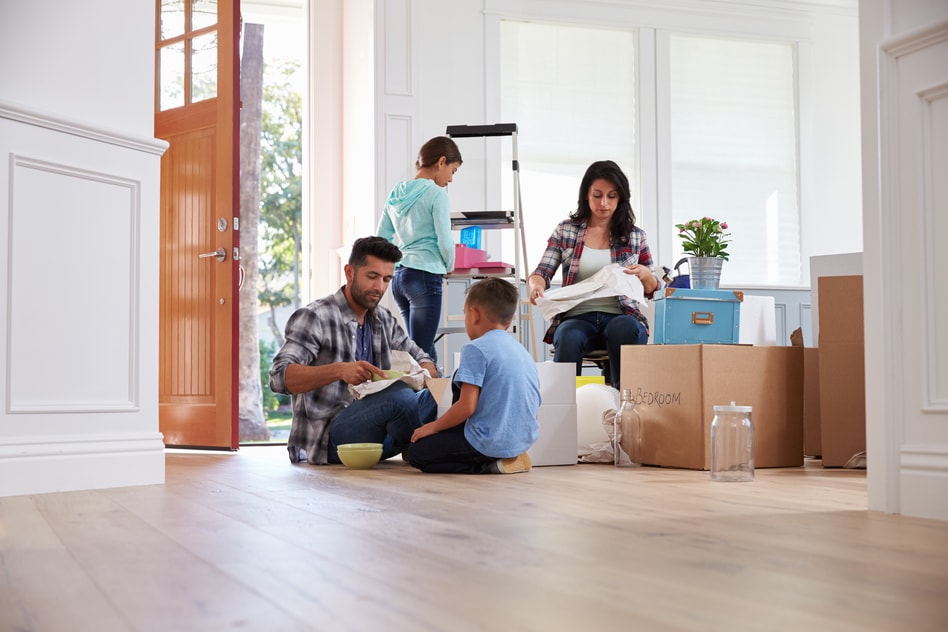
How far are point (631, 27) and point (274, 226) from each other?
22.2ft

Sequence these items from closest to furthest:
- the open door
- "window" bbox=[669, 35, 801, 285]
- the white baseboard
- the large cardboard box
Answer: the white baseboard → the large cardboard box → the open door → "window" bbox=[669, 35, 801, 285]

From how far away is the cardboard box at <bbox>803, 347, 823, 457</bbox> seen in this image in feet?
12.2

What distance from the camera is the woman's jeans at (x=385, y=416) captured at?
3.43 meters

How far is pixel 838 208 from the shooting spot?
6910mm

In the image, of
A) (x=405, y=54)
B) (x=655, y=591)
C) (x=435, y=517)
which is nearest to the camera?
(x=655, y=591)

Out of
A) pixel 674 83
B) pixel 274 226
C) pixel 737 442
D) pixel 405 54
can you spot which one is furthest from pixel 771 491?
pixel 274 226

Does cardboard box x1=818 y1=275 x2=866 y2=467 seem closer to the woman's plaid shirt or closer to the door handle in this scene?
the woman's plaid shirt

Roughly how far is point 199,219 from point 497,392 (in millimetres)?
2336

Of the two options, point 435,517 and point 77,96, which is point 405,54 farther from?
point 435,517

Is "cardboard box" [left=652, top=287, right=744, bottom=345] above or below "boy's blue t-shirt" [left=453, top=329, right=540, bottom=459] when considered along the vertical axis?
above

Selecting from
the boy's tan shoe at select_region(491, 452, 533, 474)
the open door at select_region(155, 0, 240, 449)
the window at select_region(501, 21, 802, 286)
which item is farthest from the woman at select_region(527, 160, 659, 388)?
the window at select_region(501, 21, 802, 286)

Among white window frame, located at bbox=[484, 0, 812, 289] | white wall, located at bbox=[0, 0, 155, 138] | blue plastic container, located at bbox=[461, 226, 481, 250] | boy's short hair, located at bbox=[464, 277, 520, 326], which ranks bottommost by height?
boy's short hair, located at bbox=[464, 277, 520, 326]

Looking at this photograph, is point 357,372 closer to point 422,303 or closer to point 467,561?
point 422,303

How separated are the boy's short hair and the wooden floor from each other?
28.3 inches
